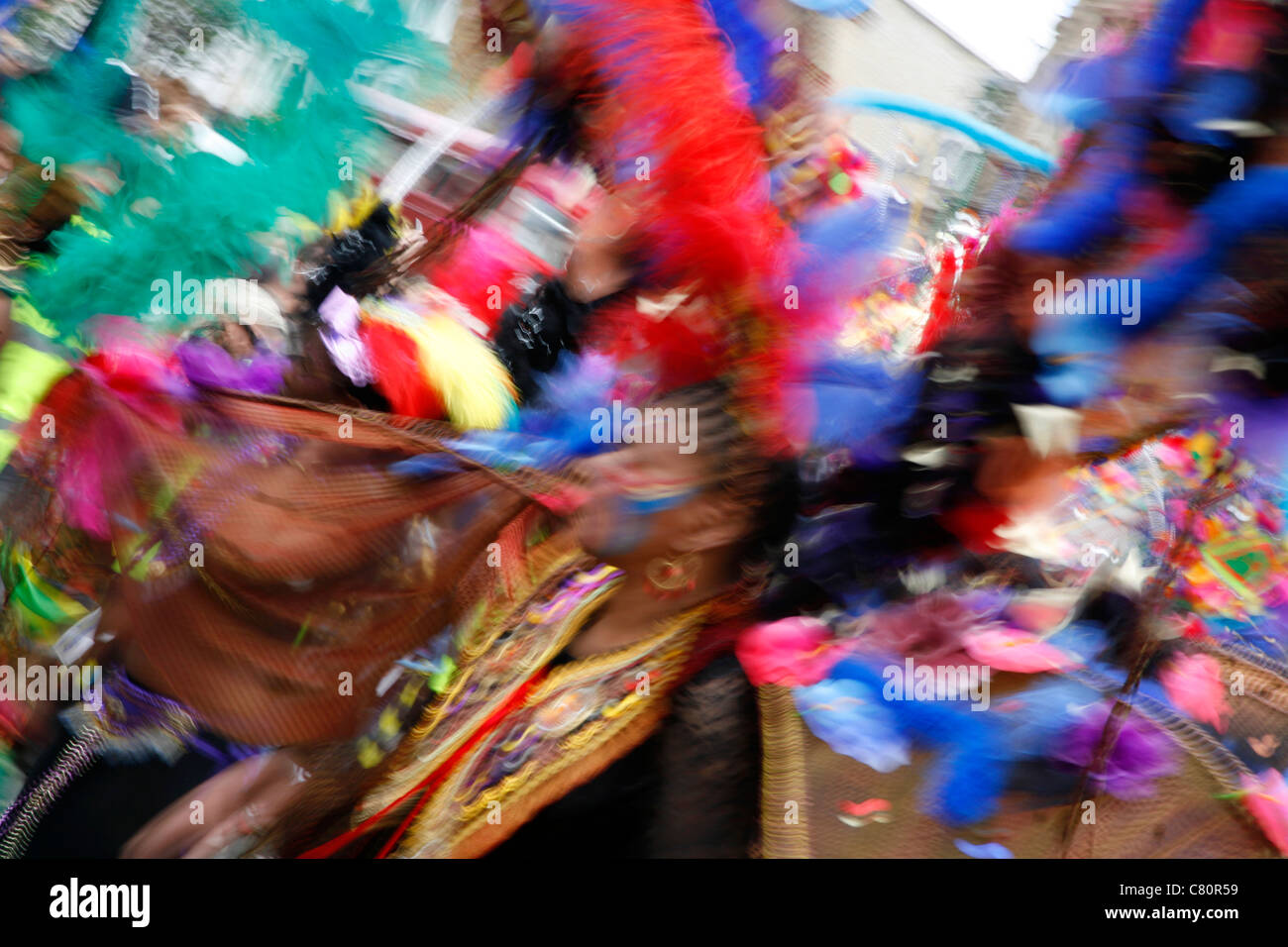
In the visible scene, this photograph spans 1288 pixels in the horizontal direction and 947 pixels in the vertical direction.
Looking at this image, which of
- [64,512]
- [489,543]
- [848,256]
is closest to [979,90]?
[848,256]

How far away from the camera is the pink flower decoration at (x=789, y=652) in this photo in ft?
3.50

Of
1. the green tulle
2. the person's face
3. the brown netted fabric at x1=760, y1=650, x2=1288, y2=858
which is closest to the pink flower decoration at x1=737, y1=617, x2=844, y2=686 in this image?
the brown netted fabric at x1=760, y1=650, x2=1288, y2=858

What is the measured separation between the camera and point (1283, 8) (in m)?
0.83

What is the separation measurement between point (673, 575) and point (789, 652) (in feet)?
0.60

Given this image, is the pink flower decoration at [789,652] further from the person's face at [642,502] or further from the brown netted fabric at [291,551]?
the brown netted fabric at [291,551]

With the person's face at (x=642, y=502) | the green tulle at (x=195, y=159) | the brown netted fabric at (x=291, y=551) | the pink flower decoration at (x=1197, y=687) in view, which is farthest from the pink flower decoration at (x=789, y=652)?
the green tulle at (x=195, y=159)

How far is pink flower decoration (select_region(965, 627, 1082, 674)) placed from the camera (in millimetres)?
1098

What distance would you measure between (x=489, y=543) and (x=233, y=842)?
48cm

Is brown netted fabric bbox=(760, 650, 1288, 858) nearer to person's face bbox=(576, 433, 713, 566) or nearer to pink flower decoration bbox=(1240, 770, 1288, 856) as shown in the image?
pink flower decoration bbox=(1240, 770, 1288, 856)

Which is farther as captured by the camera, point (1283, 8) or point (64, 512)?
point (64, 512)

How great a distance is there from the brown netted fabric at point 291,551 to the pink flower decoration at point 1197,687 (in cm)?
84

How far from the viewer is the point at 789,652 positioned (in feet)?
3.54
